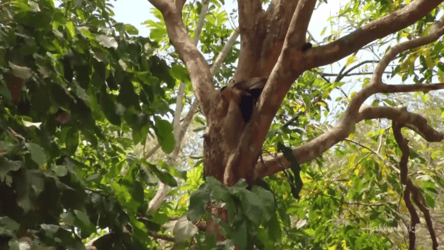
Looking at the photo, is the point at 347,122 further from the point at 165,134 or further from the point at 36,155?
the point at 36,155

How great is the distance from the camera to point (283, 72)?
5.54 feet

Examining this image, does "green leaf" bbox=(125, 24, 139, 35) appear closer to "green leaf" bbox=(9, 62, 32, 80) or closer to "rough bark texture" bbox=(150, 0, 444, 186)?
"rough bark texture" bbox=(150, 0, 444, 186)

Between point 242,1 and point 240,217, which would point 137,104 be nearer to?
point 240,217

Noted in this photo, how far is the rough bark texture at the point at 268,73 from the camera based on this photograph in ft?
5.52

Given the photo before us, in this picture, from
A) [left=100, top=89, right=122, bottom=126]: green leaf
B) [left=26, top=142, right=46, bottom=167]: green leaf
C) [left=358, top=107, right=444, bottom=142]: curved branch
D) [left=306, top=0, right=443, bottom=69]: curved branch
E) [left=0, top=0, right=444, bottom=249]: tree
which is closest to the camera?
[left=26, top=142, right=46, bottom=167]: green leaf

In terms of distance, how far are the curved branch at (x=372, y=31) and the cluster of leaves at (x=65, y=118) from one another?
0.41 m

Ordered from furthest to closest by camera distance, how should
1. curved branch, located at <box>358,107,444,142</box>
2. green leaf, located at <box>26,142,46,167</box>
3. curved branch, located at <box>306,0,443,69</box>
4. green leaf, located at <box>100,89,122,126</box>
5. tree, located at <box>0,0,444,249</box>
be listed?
1. curved branch, located at <box>358,107,444,142</box>
2. curved branch, located at <box>306,0,443,69</box>
3. green leaf, located at <box>100,89,122,126</box>
4. tree, located at <box>0,0,444,249</box>
5. green leaf, located at <box>26,142,46,167</box>

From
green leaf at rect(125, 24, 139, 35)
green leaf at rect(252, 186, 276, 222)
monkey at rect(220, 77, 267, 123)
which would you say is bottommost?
green leaf at rect(252, 186, 276, 222)

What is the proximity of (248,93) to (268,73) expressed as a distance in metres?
0.14

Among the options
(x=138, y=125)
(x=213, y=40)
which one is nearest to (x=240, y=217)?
(x=138, y=125)

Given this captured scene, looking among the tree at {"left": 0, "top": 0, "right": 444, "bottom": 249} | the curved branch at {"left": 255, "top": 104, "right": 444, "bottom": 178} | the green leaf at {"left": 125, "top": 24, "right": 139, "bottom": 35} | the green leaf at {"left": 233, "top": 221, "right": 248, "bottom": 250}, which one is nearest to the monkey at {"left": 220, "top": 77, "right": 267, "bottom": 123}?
the tree at {"left": 0, "top": 0, "right": 444, "bottom": 249}

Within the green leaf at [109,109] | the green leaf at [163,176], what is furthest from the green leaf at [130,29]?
the green leaf at [163,176]

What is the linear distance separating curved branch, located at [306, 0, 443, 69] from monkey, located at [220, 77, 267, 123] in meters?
0.19

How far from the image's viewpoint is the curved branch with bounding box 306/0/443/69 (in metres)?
1.66
